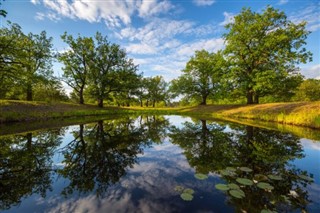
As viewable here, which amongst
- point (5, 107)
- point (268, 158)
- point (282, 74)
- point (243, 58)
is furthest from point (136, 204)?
point (243, 58)

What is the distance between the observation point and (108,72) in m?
36.2

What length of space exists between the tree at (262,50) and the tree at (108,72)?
20649 mm

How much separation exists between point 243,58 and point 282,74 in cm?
605

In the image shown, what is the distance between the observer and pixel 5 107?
18156mm

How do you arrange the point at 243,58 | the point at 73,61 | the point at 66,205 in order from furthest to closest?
the point at 73,61
the point at 243,58
the point at 66,205

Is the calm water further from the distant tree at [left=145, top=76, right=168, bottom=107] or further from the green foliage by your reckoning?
the distant tree at [left=145, top=76, right=168, bottom=107]

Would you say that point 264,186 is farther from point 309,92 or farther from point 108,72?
point 309,92

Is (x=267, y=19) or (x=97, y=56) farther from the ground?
(x=267, y=19)

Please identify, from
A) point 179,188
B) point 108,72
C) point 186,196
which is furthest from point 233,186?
point 108,72

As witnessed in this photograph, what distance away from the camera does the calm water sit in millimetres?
3531

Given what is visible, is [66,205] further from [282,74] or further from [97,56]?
[97,56]

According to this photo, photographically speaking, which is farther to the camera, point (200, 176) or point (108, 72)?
point (108, 72)

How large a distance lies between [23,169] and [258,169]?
7.15m

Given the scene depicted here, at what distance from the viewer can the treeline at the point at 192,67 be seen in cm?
2256
